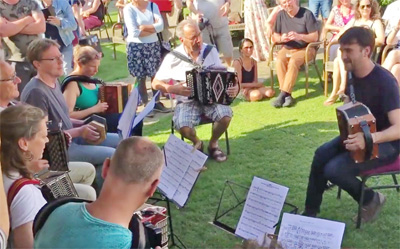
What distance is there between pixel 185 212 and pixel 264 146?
161 cm

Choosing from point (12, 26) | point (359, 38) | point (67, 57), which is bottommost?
point (67, 57)

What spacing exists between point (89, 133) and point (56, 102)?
347mm

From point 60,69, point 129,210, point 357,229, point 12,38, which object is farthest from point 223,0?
point 129,210

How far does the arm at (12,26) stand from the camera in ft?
17.3

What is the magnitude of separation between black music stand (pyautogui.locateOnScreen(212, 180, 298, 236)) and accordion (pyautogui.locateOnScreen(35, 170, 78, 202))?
1.21 m

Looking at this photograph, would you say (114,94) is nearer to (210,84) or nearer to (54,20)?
(210,84)

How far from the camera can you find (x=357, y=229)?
13.2 feet

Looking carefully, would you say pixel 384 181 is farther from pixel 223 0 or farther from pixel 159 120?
pixel 223 0

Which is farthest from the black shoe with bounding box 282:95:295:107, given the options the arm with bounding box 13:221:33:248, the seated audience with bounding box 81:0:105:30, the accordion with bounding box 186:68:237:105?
the seated audience with bounding box 81:0:105:30

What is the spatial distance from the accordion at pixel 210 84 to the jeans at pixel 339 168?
1325 millimetres

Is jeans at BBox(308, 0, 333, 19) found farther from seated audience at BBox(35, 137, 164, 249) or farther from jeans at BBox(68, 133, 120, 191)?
seated audience at BBox(35, 137, 164, 249)

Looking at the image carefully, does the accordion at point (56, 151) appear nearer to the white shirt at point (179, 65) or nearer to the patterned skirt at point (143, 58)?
the white shirt at point (179, 65)

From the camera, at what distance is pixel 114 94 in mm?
4719

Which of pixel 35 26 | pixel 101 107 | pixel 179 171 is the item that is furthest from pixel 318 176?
pixel 35 26
